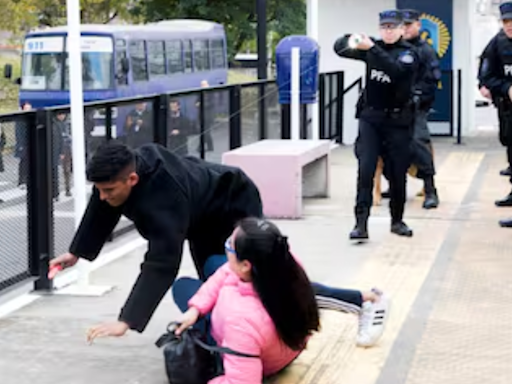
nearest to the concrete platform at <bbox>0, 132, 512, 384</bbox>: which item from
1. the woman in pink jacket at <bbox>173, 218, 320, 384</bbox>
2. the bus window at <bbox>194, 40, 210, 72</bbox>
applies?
the woman in pink jacket at <bbox>173, 218, 320, 384</bbox>

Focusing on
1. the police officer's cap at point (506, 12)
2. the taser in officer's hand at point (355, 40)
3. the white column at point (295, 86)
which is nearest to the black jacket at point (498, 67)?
the police officer's cap at point (506, 12)

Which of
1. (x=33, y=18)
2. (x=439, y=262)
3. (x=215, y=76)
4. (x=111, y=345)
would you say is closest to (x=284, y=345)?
(x=111, y=345)

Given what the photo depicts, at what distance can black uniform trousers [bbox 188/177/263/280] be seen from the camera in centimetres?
535

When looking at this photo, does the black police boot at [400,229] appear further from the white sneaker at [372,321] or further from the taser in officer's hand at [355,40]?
the white sneaker at [372,321]

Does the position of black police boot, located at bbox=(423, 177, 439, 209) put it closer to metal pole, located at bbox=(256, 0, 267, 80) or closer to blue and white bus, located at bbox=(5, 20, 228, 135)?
metal pole, located at bbox=(256, 0, 267, 80)

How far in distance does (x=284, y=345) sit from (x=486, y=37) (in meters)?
27.5

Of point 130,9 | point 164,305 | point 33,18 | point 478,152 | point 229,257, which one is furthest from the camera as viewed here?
point 130,9

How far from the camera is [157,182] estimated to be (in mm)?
4941

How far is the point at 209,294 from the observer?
506 centimetres

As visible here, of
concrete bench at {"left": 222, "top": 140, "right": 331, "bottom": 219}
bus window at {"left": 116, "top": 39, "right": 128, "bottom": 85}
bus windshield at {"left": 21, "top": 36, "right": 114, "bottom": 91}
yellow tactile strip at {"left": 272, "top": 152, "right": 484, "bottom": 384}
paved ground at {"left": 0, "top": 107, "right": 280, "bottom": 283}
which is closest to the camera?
yellow tactile strip at {"left": 272, "top": 152, "right": 484, "bottom": 384}

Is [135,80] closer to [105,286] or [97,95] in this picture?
[97,95]

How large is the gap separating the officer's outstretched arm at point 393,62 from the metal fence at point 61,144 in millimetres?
2098

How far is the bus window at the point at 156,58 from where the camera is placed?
2356 centimetres

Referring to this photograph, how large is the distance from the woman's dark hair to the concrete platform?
644mm
